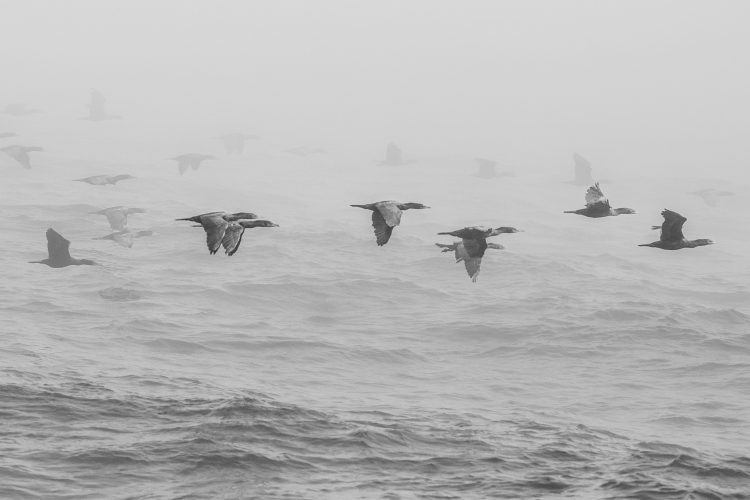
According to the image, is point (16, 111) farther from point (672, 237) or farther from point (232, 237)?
point (232, 237)

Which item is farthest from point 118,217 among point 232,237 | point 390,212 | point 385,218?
point 232,237

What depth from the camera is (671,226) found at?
3347 centimetres

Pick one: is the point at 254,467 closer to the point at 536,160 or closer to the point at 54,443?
the point at 54,443

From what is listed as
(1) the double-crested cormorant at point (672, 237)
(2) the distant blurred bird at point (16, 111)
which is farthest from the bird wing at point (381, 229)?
(2) the distant blurred bird at point (16, 111)

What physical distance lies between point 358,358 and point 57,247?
10652 mm

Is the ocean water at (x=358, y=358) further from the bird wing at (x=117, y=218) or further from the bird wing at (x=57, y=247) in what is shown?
the bird wing at (x=117, y=218)

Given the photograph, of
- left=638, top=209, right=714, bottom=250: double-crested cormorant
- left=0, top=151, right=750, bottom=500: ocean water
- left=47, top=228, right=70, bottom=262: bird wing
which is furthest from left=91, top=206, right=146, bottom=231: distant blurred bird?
left=638, top=209, right=714, bottom=250: double-crested cormorant

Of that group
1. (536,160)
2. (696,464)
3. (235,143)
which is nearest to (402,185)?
(235,143)

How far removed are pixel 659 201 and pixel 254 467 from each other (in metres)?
58.4

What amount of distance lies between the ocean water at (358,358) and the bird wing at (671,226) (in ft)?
15.7

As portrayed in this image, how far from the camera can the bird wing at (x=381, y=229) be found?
29078 millimetres

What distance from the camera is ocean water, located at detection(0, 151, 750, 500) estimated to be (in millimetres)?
30547

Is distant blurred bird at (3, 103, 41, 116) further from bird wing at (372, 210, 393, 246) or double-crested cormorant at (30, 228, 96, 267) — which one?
bird wing at (372, 210, 393, 246)

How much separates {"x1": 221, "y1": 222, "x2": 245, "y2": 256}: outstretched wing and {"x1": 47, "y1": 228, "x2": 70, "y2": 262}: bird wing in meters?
19.1
